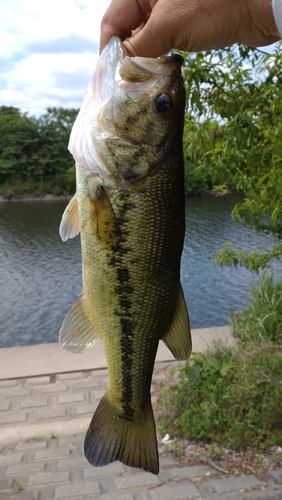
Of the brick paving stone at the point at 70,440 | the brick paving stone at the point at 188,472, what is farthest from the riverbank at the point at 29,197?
the brick paving stone at the point at 188,472

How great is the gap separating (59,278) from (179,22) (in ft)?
45.8

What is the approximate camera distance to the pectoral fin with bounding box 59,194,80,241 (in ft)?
→ 5.58

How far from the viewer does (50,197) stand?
4266 cm

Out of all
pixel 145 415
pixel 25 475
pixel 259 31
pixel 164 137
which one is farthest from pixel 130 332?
pixel 25 475

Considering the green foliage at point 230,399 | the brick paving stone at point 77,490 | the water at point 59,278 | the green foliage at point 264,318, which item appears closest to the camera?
the brick paving stone at point 77,490

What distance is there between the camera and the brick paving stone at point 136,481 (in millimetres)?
3955

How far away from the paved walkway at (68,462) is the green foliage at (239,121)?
2.39m

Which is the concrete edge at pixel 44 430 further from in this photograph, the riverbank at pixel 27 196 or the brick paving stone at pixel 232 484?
the riverbank at pixel 27 196

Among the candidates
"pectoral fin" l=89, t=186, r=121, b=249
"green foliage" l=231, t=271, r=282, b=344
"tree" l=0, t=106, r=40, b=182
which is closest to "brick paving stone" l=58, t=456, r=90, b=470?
"green foliage" l=231, t=271, r=282, b=344

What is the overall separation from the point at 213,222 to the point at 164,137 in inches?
855

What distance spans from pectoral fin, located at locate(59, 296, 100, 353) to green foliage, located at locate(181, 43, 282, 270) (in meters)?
2.39

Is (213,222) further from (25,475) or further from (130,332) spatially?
(130,332)

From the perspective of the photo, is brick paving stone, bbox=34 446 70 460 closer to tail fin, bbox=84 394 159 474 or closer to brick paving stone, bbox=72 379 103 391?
brick paving stone, bbox=72 379 103 391

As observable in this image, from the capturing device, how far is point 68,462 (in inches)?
175
